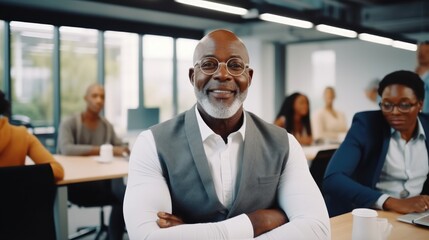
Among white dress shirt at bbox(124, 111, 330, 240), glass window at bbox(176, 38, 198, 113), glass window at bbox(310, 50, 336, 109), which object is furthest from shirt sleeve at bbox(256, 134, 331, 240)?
glass window at bbox(310, 50, 336, 109)

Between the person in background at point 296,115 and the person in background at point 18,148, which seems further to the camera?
the person in background at point 296,115

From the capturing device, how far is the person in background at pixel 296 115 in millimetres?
5086

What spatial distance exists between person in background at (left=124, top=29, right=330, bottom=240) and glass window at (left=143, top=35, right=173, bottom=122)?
6.28 m

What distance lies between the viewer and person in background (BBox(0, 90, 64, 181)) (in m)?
2.73

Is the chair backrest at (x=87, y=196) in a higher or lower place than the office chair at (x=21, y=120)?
lower

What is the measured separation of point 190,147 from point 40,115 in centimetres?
583

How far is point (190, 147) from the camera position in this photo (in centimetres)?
156

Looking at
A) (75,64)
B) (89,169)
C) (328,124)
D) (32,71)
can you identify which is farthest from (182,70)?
(89,169)

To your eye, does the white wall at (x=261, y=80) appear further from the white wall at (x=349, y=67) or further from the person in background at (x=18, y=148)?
the person in background at (x=18, y=148)

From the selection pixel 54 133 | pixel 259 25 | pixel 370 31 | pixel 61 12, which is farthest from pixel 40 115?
pixel 370 31

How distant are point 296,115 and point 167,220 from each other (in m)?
3.86

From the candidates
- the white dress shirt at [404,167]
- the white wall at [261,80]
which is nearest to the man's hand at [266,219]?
the white dress shirt at [404,167]

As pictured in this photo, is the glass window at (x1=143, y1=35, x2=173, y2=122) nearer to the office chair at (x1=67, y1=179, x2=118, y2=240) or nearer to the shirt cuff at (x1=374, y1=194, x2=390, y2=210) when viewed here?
the office chair at (x1=67, y1=179, x2=118, y2=240)

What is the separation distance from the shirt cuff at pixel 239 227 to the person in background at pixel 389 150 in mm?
812
